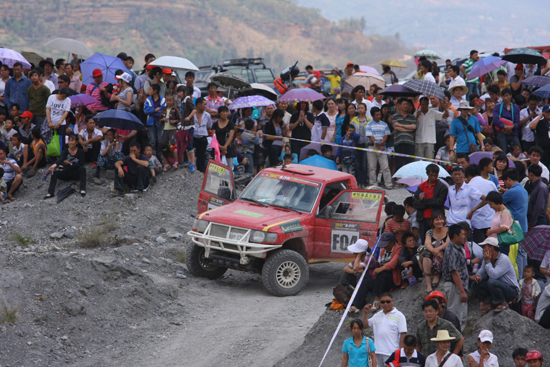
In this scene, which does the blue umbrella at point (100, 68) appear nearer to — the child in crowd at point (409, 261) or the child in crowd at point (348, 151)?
the child in crowd at point (348, 151)

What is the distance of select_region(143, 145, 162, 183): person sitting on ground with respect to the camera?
16016mm

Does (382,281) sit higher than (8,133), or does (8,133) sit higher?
(8,133)

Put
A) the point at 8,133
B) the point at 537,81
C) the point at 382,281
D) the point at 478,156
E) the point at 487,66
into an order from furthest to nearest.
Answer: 1. the point at 487,66
2. the point at 537,81
3. the point at 8,133
4. the point at 478,156
5. the point at 382,281

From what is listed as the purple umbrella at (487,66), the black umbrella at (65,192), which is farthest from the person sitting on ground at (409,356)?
the purple umbrella at (487,66)

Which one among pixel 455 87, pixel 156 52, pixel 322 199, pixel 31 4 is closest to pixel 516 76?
pixel 455 87

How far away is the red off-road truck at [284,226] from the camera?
38.3 ft

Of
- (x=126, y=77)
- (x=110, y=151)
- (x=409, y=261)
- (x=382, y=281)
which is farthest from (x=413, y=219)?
(x=126, y=77)

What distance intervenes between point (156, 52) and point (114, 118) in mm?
59452

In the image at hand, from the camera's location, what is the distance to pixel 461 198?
10477 mm

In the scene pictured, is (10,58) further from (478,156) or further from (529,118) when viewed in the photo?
(529,118)

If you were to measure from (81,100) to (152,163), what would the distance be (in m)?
2.55

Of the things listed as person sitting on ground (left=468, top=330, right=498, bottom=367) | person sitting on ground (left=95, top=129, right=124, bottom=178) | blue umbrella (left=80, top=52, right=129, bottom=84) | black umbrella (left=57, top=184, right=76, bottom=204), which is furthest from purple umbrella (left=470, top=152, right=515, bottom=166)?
blue umbrella (left=80, top=52, right=129, bottom=84)

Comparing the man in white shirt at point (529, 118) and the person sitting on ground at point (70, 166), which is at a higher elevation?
the man in white shirt at point (529, 118)

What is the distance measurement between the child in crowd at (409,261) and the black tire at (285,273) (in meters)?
2.67
